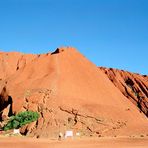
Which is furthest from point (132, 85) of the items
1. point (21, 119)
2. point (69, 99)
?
point (21, 119)

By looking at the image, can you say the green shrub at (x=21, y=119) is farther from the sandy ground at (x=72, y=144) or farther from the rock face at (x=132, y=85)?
the rock face at (x=132, y=85)

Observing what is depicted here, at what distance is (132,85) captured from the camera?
10025cm

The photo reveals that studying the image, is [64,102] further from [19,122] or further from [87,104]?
[19,122]

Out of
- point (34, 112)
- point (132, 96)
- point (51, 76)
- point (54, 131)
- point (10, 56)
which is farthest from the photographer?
point (132, 96)

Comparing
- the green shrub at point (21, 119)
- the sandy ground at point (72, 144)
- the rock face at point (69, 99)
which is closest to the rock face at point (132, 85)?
the rock face at point (69, 99)

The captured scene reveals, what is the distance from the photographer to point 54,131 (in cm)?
4112

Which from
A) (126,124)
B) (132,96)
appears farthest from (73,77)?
(132,96)

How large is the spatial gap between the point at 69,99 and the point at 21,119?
21.2 feet

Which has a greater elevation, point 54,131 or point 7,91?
point 7,91

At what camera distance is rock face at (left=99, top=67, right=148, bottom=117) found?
94500mm

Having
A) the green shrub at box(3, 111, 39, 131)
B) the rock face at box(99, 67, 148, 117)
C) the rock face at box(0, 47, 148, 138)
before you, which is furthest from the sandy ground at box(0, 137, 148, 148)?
the rock face at box(99, 67, 148, 117)

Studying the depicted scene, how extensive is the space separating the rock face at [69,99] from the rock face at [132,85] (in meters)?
39.4

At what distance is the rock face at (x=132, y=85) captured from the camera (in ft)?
310

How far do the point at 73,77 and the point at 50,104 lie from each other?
7489 millimetres
